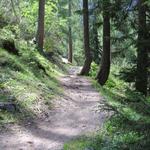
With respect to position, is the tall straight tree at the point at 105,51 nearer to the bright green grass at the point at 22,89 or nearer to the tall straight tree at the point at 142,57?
the tall straight tree at the point at 142,57

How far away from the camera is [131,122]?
21.8 feet

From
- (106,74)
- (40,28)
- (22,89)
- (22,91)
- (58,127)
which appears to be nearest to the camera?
(58,127)

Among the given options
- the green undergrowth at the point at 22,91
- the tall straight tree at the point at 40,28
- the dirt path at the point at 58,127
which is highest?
the tall straight tree at the point at 40,28

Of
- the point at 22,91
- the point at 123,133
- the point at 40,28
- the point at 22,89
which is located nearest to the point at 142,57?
the point at 22,89

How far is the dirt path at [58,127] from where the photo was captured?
8992 mm

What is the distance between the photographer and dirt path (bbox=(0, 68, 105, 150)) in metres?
8.99

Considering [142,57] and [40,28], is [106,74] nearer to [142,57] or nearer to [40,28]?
[142,57]

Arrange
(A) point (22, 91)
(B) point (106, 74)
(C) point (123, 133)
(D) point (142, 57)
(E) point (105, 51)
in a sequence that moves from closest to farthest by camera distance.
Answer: (C) point (123, 133)
(A) point (22, 91)
(D) point (142, 57)
(E) point (105, 51)
(B) point (106, 74)

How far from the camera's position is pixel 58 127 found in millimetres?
10820

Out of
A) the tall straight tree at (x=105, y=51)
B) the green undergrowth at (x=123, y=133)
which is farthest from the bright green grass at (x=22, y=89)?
the tall straight tree at (x=105, y=51)

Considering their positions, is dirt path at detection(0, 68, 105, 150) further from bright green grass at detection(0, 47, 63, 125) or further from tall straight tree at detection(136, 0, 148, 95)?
tall straight tree at detection(136, 0, 148, 95)

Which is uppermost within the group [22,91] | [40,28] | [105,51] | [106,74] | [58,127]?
[40,28]

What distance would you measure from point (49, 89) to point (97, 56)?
2335cm

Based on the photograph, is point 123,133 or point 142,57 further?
point 142,57
